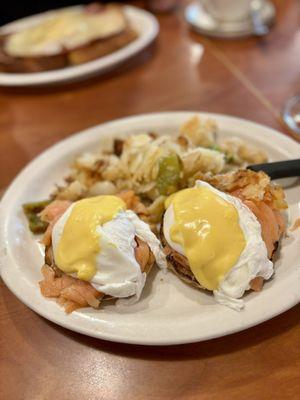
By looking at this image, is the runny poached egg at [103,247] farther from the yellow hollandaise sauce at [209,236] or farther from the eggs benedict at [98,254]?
the yellow hollandaise sauce at [209,236]

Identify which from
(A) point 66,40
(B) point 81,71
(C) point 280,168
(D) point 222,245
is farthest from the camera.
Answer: (A) point 66,40

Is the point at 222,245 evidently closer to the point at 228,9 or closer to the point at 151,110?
the point at 151,110

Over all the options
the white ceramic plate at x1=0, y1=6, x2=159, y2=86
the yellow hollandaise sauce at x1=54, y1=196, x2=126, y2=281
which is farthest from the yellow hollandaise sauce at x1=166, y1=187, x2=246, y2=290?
the white ceramic plate at x1=0, y1=6, x2=159, y2=86

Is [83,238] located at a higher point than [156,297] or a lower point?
higher

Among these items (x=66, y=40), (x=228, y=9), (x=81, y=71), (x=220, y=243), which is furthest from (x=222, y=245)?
(x=228, y=9)

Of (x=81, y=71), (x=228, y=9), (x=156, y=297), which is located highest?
(x=228, y=9)

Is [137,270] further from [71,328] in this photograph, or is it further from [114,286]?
[71,328]
